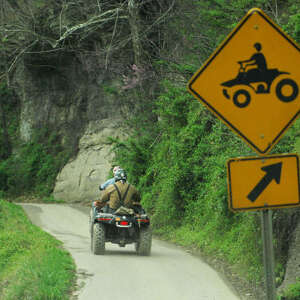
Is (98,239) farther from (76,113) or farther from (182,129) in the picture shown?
(76,113)

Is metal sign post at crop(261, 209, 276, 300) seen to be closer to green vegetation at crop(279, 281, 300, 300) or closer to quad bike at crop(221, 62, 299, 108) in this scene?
quad bike at crop(221, 62, 299, 108)

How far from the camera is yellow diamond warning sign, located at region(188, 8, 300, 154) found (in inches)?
191

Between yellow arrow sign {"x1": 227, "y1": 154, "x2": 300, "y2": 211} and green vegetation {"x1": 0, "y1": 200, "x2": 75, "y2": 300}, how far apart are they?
4.43m

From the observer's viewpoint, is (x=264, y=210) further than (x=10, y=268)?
No

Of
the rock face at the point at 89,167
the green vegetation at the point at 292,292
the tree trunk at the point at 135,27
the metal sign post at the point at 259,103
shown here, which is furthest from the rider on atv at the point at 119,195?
the rock face at the point at 89,167

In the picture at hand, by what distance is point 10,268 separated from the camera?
37.6 feet

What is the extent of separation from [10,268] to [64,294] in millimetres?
3073

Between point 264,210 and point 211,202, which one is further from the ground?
point 264,210

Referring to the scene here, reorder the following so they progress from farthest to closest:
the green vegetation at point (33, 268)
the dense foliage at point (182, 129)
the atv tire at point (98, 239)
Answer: the atv tire at point (98, 239), the dense foliage at point (182, 129), the green vegetation at point (33, 268)

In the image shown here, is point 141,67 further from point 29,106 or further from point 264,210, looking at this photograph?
point 264,210

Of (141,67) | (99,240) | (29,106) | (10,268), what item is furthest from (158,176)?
(29,106)

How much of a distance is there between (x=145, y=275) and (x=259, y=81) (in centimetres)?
629

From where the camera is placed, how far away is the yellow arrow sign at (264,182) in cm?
480

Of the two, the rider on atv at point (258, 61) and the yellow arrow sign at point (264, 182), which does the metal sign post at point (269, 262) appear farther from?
the rider on atv at point (258, 61)
